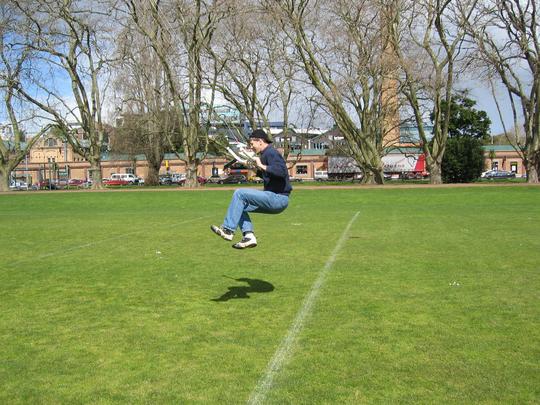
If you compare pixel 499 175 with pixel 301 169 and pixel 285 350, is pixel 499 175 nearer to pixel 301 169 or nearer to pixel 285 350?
pixel 301 169

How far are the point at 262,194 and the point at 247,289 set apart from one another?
1779 mm

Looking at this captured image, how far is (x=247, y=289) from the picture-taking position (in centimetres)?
905

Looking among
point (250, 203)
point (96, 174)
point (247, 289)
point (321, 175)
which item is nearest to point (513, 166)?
point (321, 175)

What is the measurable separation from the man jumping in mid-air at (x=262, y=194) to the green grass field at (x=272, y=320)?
1.03m

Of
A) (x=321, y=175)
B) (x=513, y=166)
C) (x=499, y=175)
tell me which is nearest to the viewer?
(x=499, y=175)

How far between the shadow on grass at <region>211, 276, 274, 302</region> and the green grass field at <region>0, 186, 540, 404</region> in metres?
0.04

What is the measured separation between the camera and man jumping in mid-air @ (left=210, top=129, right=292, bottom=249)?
7.92 metres

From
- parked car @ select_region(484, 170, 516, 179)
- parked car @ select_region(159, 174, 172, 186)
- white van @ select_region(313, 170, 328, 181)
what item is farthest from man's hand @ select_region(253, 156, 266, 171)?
white van @ select_region(313, 170, 328, 181)

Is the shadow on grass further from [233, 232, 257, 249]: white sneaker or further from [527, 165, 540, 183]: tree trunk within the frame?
[527, 165, 540, 183]: tree trunk

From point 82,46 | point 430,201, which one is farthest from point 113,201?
point 82,46

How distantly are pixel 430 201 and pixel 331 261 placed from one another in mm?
21813

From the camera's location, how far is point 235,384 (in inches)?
197

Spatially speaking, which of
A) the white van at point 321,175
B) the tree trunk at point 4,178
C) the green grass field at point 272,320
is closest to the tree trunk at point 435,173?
the green grass field at point 272,320

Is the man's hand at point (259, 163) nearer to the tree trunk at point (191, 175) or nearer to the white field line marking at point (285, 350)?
the white field line marking at point (285, 350)
